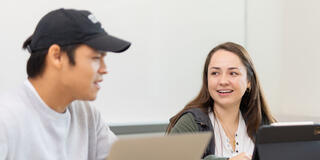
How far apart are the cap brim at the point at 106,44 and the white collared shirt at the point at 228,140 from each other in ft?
2.70

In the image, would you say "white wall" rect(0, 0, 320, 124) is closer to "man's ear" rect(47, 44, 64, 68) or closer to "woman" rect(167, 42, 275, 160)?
"woman" rect(167, 42, 275, 160)

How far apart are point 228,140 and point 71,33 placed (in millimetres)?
980

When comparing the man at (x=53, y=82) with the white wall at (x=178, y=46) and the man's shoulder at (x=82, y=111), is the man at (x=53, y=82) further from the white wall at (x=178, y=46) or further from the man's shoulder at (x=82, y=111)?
the white wall at (x=178, y=46)

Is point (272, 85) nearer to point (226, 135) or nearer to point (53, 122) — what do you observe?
point (226, 135)

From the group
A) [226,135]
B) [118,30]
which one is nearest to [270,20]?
[118,30]

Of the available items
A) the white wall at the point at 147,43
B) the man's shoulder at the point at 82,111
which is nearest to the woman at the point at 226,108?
the man's shoulder at the point at 82,111

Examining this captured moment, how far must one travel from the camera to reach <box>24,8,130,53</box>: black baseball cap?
53.1 inches

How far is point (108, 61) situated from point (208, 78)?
2.65ft

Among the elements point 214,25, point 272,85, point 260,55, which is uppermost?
point 214,25

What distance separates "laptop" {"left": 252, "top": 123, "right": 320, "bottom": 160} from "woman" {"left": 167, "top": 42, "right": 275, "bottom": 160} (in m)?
0.59

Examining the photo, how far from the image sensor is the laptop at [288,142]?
4.38 ft

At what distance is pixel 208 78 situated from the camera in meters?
2.10

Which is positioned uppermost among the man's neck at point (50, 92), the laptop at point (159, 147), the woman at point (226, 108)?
Answer: the man's neck at point (50, 92)

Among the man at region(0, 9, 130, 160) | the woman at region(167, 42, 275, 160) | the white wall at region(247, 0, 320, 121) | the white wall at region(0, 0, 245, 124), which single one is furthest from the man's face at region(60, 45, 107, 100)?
the white wall at region(247, 0, 320, 121)
